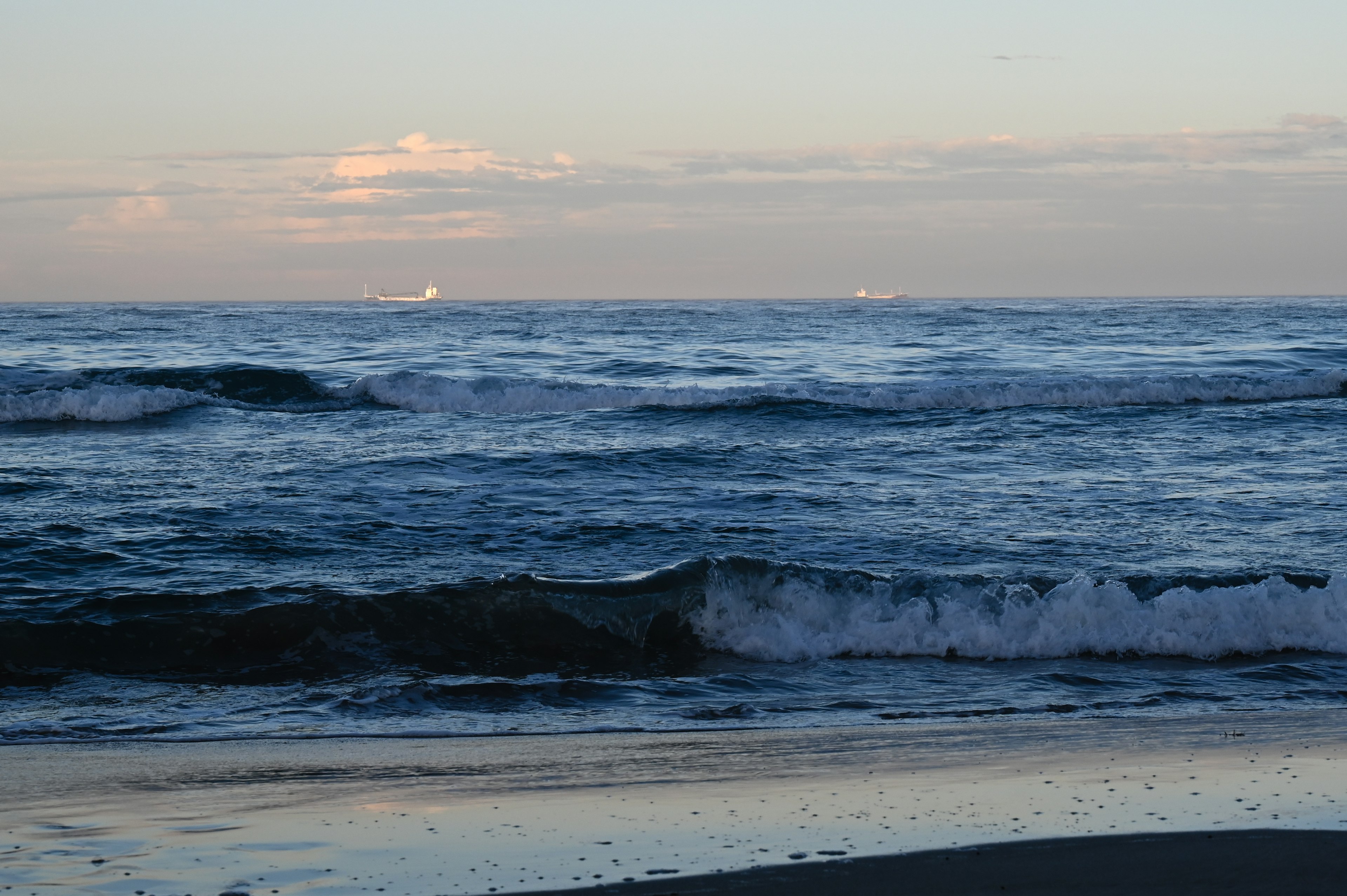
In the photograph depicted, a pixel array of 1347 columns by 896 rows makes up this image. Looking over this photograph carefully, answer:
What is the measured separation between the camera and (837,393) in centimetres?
1803

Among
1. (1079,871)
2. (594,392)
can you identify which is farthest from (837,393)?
(1079,871)

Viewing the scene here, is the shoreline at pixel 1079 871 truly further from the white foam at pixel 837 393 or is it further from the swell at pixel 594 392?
the white foam at pixel 837 393

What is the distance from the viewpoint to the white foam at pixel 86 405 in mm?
15438

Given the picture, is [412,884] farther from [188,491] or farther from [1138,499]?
[1138,499]

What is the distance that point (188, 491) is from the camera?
10.1 m

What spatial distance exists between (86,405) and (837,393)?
1134cm

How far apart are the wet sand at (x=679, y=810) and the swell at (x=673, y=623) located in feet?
5.13

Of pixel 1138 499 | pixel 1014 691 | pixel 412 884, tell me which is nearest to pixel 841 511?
pixel 1138 499

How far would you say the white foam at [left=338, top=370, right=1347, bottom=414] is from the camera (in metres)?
17.7

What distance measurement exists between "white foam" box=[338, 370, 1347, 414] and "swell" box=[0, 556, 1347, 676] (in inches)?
396

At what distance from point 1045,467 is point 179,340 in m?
23.6

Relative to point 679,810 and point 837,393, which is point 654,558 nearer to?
point 679,810

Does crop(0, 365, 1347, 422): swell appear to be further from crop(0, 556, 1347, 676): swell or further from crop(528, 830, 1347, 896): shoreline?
crop(528, 830, 1347, 896): shoreline

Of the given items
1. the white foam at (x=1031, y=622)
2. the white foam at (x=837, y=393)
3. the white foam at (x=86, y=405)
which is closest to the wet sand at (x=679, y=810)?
the white foam at (x=1031, y=622)
